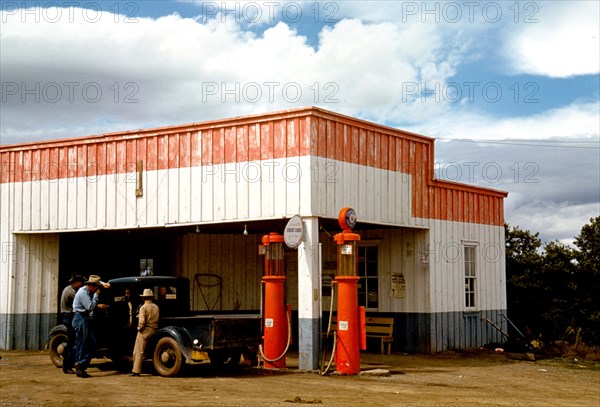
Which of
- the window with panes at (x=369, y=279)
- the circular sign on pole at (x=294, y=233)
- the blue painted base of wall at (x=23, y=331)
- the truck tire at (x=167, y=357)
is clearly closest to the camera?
the truck tire at (x=167, y=357)

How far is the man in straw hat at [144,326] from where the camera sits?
1606 cm

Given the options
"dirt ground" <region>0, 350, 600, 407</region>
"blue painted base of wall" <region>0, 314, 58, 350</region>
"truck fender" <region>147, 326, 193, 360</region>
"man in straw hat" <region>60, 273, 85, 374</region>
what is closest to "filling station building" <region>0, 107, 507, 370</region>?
"blue painted base of wall" <region>0, 314, 58, 350</region>

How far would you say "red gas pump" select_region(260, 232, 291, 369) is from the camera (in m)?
17.5

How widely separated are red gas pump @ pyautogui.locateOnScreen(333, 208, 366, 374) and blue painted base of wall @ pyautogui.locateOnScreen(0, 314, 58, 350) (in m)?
9.44

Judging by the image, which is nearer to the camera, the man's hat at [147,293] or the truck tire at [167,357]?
the truck tire at [167,357]

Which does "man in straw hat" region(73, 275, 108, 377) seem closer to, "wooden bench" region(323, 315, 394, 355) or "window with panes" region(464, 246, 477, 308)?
"wooden bench" region(323, 315, 394, 355)

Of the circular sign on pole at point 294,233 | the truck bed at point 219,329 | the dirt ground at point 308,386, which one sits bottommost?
the dirt ground at point 308,386

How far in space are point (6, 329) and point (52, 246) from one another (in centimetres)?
250

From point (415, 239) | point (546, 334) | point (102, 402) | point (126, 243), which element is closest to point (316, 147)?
point (415, 239)

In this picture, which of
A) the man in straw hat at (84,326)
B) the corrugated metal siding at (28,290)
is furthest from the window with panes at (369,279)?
the man in straw hat at (84,326)

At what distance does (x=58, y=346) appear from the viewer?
1764cm

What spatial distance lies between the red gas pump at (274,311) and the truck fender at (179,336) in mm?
2096

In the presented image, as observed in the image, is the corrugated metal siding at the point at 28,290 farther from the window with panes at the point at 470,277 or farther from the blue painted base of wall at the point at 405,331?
the window with panes at the point at 470,277

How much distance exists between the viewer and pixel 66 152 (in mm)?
22109
